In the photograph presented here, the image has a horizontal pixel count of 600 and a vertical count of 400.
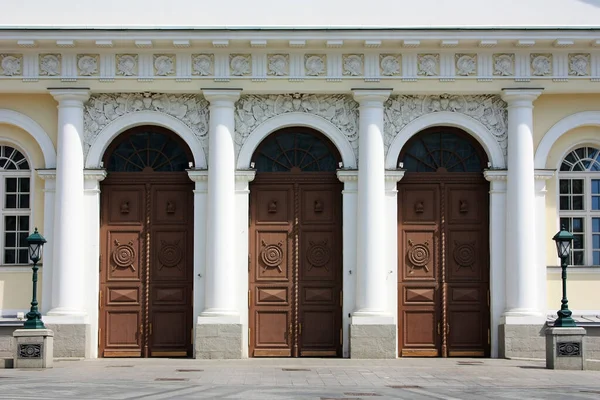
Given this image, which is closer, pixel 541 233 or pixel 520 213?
pixel 520 213

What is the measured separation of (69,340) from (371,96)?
28.4 ft

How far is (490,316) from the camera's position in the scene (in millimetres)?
27031

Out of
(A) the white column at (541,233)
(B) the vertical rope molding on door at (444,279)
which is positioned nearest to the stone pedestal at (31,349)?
(B) the vertical rope molding on door at (444,279)

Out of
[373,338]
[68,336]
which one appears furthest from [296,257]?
[68,336]

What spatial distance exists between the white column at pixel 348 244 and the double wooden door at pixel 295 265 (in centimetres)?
23

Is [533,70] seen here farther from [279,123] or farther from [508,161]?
[279,123]

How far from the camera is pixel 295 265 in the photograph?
88.9ft

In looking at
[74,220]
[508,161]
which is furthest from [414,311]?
[74,220]

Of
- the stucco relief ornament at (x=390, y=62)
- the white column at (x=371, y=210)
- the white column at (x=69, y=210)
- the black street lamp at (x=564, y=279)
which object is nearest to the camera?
the black street lamp at (x=564, y=279)

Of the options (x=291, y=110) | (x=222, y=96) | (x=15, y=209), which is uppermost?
(x=222, y=96)

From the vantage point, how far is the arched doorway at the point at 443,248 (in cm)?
2714

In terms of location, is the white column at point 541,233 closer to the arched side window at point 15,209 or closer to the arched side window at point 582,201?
the arched side window at point 582,201

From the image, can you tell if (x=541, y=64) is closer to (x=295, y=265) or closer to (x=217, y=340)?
(x=295, y=265)

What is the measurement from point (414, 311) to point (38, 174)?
9.15m
